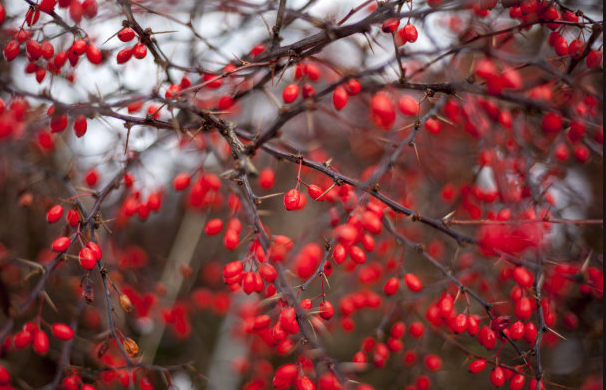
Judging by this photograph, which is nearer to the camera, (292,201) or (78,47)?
(292,201)

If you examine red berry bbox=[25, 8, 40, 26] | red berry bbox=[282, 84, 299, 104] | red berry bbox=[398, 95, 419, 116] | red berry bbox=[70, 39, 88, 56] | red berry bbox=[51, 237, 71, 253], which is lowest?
red berry bbox=[51, 237, 71, 253]

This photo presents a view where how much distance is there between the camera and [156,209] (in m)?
1.88

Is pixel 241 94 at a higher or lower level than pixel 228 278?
higher

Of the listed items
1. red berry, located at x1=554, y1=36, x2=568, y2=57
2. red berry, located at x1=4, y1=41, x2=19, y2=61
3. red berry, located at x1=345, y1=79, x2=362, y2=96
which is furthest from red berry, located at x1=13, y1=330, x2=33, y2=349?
red berry, located at x1=554, y1=36, x2=568, y2=57

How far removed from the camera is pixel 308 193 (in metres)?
1.69

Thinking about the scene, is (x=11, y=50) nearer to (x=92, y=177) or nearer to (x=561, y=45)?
(x=92, y=177)

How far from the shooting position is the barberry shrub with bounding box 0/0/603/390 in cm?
135

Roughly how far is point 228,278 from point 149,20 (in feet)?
5.55

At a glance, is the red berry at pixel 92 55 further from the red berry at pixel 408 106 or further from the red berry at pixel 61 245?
the red berry at pixel 408 106

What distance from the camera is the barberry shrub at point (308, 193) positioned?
135 centimetres

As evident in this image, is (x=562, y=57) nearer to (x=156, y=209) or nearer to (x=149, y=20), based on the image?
(x=156, y=209)

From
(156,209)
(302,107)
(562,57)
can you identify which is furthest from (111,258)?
(562,57)

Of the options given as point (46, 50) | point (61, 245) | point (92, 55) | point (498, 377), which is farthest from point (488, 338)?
point (46, 50)

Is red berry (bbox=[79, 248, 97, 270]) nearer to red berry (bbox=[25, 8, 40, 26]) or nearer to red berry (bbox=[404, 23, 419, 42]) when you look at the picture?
red berry (bbox=[25, 8, 40, 26])
